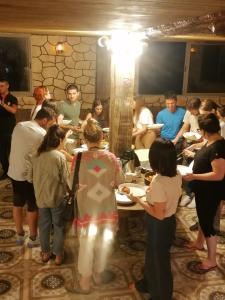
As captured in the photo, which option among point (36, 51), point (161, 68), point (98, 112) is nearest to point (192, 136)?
point (98, 112)

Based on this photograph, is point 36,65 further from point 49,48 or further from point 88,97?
point 88,97

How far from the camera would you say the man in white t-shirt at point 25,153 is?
3629 millimetres

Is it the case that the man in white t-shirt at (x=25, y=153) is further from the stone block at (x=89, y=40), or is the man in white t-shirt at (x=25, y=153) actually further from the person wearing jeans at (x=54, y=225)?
the stone block at (x=89, y=40)

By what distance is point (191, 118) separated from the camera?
5945 mm

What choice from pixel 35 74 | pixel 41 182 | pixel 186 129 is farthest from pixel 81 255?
pixel 35 74

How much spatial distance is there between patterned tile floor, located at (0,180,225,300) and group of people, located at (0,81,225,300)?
0.11 meters

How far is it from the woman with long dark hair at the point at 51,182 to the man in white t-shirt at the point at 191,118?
117 inches

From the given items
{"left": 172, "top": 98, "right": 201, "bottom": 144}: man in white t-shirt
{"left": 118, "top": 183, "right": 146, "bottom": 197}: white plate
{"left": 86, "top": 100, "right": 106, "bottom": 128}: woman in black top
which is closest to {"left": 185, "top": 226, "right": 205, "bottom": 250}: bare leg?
{"left": 118, "top": 183, "right": 146, "bottom": 197}: white plate

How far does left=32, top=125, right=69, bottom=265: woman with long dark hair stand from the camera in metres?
3.42

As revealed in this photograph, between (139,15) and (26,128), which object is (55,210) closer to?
(26,128)

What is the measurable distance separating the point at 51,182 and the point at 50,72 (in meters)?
4.95

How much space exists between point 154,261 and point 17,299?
1.40m

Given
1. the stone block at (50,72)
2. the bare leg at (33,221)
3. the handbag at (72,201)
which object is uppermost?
the stone block at (50,72)

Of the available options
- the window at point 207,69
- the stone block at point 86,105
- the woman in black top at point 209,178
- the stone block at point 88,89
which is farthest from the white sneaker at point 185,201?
the window at point 207,69
